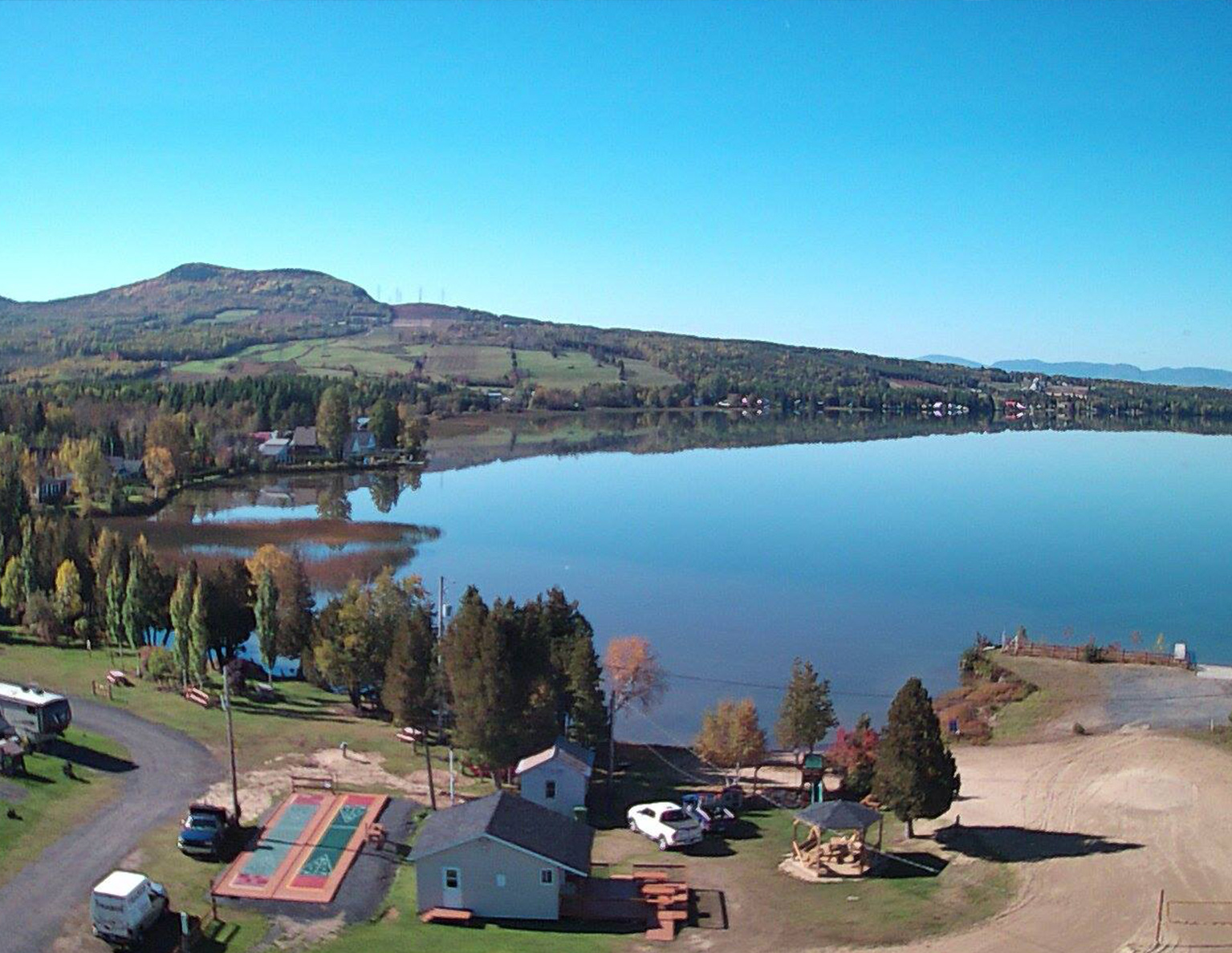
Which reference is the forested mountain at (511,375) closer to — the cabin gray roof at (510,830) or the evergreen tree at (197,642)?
the evergreen tree at (197,642)

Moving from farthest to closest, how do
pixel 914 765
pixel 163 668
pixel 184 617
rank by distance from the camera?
pixel 184 617
pixel 163 668
pixel 914 765

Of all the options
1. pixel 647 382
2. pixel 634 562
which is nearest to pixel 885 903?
pixel 634 562

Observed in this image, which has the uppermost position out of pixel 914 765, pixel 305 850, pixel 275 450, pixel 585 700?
pixel 275 450

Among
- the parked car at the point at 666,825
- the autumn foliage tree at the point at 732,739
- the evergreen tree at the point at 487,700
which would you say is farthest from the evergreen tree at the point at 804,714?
the evergreen tree at the point at 487,700

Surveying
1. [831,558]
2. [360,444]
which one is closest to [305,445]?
[360,444]

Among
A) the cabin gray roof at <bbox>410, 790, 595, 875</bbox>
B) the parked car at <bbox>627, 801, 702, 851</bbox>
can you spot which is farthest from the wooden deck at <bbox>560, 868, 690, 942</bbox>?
the parked car at <bbox>627, 801, 702, 851</bbox>

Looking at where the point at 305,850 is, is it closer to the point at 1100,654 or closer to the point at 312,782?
the point at 312,782

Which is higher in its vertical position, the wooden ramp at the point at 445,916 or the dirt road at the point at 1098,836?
the dirt road at the point at 1098,836
